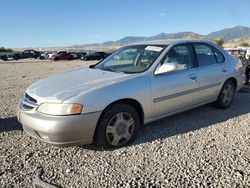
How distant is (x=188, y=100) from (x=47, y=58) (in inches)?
1777

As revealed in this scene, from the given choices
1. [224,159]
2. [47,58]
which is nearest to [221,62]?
[224,159]

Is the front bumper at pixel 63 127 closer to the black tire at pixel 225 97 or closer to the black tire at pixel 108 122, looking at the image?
the black tire at pixel 108 122

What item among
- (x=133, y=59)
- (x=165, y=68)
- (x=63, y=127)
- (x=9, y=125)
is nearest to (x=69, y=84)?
(x=63, y=127)

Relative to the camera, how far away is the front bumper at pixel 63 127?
3471mm

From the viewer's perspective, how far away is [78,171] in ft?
11.1

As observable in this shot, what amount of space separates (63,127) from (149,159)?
3.99ft

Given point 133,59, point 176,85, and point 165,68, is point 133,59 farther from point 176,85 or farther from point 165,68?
point 176,85

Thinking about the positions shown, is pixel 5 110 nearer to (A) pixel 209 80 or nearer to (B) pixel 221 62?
(A) pixel 209 80

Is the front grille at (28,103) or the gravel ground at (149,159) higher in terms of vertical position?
the front grille at (28,103)

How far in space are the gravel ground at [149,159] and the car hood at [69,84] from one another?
0.85 meters

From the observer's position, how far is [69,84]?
158 inches

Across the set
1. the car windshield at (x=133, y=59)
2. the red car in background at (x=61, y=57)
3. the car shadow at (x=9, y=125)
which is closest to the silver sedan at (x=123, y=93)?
the car windshield at (x=133, y=59)

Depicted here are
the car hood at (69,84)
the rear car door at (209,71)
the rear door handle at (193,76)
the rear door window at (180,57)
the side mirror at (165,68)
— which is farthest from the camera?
the rear car door at (209,71)

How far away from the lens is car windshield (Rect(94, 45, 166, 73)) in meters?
4.54
